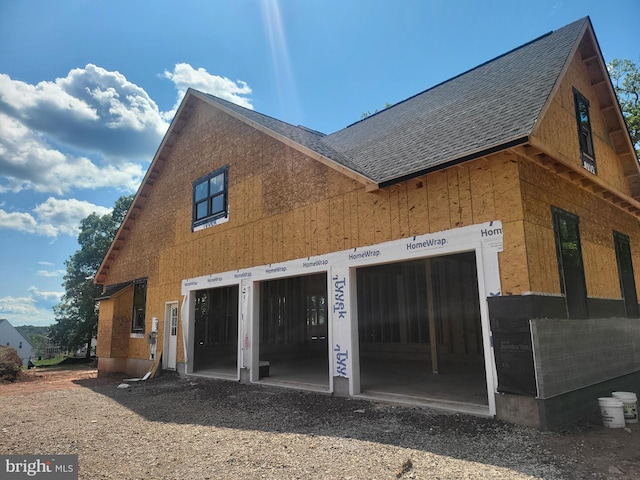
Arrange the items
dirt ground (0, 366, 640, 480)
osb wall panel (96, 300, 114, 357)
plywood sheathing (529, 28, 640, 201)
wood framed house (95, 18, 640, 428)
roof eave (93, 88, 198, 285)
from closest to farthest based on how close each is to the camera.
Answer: dirt ground (0, 366, 640, 480), wood framed house (95, 18, 640, 428), plywood sheathing (529, 28, 640, 201), roof eave (93, 88, 198, 285), osb wall panel (96, 300, 114, 357)

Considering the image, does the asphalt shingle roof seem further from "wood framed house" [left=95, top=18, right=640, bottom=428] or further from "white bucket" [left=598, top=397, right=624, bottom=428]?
"white bucket" [left=598, top=397, right=624, bottom=428]

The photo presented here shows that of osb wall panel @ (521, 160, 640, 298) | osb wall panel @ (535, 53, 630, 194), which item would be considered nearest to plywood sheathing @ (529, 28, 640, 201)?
osb wall panel @ (535, 53, 630, 194)

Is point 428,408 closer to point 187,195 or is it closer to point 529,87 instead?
point 529,87

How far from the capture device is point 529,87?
8.70 metres

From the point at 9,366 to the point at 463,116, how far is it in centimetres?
1840

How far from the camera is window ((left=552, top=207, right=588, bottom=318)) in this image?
305 inches

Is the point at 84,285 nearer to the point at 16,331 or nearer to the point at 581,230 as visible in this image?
the point at 581,230

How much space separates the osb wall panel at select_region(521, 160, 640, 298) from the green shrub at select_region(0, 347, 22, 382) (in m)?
18.6

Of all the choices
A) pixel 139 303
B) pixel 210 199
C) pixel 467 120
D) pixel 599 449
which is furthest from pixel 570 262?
pixel 139 303

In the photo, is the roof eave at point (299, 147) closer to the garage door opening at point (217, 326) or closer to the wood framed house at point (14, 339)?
the garage door opening at point (217, 326)

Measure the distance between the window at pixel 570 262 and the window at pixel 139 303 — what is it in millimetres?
14617

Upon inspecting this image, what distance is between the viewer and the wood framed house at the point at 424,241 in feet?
22.6

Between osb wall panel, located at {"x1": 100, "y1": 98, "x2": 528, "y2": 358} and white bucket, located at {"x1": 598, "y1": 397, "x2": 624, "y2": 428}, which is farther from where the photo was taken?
osb wall panel, located at {"x1": 100, "y1": 98, "x2": 528, "y2": 358}

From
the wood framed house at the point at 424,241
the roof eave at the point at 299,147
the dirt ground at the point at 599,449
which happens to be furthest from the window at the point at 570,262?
the roof eave at the point at 299,147
